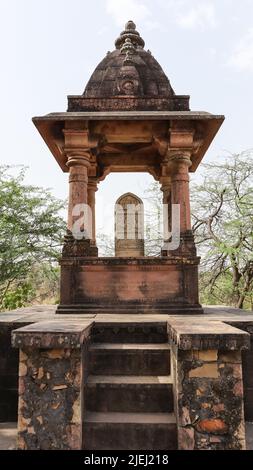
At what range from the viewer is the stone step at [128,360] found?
11.7 ft

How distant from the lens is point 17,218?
12.6 metres

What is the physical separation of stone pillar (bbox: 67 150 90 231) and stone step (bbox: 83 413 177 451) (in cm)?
301

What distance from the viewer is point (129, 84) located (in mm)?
5941

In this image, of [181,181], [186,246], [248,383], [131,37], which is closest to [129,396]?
[248,383]

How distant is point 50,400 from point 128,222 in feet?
16.1

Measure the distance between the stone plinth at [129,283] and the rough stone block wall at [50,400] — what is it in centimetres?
205

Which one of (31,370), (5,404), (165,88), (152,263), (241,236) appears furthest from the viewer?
(241,236)

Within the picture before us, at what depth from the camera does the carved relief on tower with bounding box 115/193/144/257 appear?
7.34 metres

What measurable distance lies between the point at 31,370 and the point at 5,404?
125cm

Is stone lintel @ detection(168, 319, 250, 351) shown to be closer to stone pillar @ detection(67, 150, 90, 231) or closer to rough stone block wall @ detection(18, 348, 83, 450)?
rough stone block wall @ detection(18, 348, 83, 450)

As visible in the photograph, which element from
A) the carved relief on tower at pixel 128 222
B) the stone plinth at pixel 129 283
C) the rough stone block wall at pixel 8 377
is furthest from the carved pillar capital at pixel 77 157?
the rough stone block wall at pixel 8 377

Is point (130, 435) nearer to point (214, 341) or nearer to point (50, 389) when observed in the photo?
point (50, 389)
